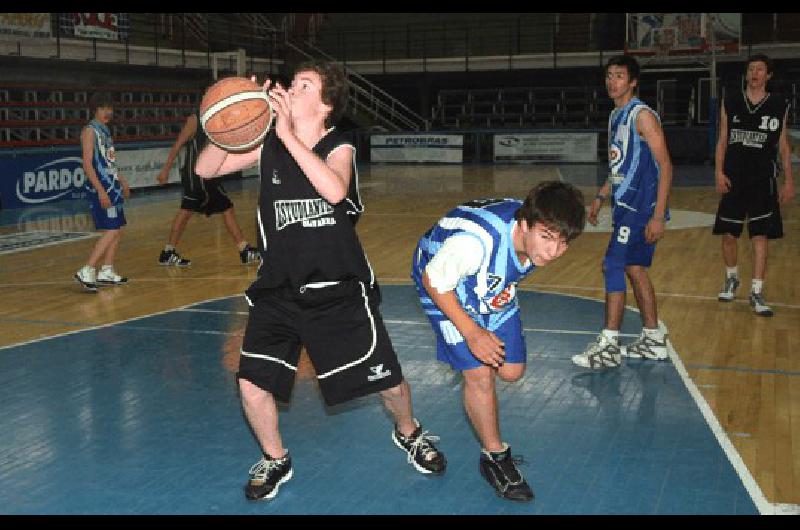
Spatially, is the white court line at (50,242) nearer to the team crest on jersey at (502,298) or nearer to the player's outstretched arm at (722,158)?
the player's outstretched arm at (722,158)

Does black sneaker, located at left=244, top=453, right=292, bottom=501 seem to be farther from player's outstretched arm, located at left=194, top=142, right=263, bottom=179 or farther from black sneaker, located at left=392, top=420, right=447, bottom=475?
player's outstretched arm, located at left=194, top=142, right=263, bottom=179

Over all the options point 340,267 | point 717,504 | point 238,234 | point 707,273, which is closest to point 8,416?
point 340,267

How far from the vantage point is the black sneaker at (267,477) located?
3904 millimetres


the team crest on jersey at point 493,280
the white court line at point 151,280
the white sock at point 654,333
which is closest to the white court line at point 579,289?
the white court line at point 151,280

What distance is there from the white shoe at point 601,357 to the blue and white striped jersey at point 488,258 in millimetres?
2144

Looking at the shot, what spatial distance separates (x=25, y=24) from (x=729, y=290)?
16448 millimetres

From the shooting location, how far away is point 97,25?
2173cm

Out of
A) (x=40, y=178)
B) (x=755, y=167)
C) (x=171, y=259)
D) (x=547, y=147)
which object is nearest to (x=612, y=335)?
(x=755, y=167)

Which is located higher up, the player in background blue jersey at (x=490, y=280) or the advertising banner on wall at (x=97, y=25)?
the advertising banner on wall at (x=97, y=25)

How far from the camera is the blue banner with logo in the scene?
15.4 m

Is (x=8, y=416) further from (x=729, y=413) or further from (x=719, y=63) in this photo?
(x=719, y=63)

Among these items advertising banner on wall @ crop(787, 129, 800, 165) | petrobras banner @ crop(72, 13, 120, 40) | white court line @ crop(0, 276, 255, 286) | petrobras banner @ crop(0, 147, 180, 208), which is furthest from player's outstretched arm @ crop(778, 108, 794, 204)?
petrobras banner @ crop(72, 13, 120, 40)

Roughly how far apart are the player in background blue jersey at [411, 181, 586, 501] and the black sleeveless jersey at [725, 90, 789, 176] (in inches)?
180

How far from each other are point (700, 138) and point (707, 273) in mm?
15647
